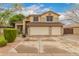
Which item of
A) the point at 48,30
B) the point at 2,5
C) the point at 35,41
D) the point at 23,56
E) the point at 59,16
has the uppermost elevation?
the point at 2,5

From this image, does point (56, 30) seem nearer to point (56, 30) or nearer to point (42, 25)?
point (56, 30)

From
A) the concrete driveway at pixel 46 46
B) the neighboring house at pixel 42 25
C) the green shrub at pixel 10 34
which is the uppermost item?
the neighboring house at pixel 42 25

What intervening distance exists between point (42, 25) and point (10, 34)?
0.68m

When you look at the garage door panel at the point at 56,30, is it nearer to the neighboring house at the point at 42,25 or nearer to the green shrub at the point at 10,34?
the neighboring house at the point at 42,25

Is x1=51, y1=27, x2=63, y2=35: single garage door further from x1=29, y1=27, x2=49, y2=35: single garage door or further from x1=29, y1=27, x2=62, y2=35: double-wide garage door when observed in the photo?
x1=29, y1=27, x2=49, y2=35: single garage door

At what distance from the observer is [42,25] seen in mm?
3363

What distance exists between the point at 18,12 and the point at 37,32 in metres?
0.57

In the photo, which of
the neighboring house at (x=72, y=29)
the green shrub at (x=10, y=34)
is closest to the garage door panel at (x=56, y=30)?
the neighboring house at (x=72, y=29)

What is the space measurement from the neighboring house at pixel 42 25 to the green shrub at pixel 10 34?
0.13m

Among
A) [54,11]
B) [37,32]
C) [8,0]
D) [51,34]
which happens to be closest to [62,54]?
[51,34]

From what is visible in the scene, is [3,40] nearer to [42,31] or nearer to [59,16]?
[42,31]

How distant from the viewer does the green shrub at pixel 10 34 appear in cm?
334

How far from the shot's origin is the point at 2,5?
341cm

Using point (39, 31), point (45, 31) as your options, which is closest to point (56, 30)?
point (45, 31)
